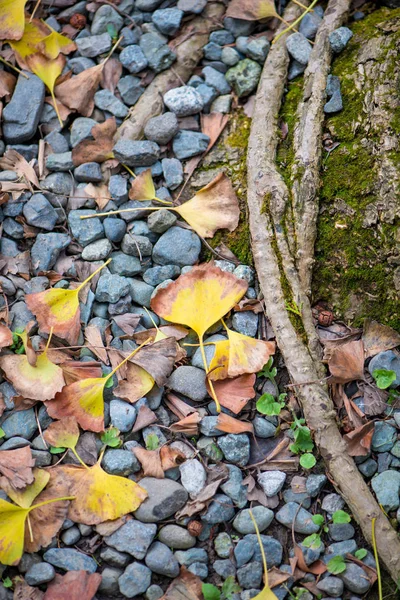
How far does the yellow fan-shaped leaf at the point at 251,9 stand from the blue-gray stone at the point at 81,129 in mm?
720

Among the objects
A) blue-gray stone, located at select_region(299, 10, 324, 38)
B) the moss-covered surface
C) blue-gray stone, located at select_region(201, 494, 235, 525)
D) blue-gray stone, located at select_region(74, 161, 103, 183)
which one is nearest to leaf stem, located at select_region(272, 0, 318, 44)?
blue-gray stone, located at select_region(299, 10, 324, 38)

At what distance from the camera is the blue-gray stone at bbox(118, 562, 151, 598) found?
159cm

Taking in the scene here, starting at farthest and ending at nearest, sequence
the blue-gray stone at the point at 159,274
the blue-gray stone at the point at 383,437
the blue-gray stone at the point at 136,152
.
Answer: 1. the blue-gray stone at the point at 136,152
2. the blue-gray stone at the point at 159,274
3. the blue-gray stone at the point at 383,437

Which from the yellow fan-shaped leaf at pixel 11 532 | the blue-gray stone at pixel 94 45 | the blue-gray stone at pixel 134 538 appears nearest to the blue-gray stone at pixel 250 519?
the blue-gray stone at pixel 134 538

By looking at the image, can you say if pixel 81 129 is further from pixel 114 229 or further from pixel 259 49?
pixel 259 49

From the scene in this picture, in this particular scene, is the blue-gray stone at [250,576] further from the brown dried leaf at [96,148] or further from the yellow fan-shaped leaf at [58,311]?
the brown dried leaf at [96,148]

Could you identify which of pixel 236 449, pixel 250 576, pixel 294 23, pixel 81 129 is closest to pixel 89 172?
pixel 81 129

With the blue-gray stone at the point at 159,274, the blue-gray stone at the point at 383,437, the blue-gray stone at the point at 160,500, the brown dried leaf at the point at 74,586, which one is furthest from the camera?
the blue-gray stone at the point at 159,274

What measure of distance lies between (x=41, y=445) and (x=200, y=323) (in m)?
0.62

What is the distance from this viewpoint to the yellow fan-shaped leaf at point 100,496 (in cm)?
165

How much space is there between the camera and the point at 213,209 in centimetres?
208

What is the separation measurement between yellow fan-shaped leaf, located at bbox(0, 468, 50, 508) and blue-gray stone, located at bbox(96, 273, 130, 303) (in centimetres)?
60

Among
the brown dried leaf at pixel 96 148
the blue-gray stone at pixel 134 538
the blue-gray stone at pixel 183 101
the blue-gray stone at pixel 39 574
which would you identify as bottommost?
the blue-gray stone at pixel 39 574

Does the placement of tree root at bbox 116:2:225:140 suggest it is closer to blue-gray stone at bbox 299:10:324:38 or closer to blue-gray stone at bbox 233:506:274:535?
blue-gray stone at bbox 299:10:324:38
